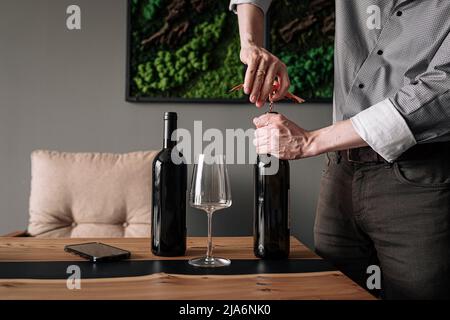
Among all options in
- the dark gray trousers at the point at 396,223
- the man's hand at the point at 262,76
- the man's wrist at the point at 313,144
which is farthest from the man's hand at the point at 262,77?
the dark gray trousers at the point at 396,223

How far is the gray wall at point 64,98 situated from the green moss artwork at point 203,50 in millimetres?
72

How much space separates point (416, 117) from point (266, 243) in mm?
433

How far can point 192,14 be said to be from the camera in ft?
7.21

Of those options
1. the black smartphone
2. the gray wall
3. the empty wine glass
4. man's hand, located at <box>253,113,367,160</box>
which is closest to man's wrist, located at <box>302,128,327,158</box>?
man's hand, located at <box>253,113,367,160</box>

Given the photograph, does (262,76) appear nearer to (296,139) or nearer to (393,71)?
(296,139)

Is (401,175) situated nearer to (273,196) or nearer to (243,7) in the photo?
(273,196)

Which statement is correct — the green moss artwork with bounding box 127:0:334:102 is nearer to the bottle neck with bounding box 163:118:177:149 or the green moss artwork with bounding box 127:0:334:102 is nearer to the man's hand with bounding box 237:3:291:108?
the man's hand with bounding box 237:3:291:108

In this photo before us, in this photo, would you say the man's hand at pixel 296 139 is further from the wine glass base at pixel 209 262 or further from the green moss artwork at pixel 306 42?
the green moss artwork at pixel 306 42

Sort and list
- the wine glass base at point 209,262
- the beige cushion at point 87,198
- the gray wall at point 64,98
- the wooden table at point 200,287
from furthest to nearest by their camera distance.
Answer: the gray wall at point 64,98, the beige cushion at point 87,198, the wine glass base at point 209,262, the wooden table at point 200,287

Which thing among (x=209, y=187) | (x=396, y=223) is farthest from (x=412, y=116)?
(x=209, y=187)

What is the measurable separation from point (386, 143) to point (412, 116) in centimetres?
8

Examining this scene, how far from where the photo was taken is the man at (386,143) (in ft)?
3.26
